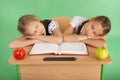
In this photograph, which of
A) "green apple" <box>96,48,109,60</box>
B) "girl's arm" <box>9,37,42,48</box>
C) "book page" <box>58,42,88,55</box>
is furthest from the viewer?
"girl's arm" <box>9,37,42,48</box>

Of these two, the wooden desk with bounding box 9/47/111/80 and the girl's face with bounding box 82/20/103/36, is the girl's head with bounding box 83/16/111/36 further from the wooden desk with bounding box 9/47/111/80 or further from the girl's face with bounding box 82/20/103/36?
the wooden desk with bounding box 9/47/111/80

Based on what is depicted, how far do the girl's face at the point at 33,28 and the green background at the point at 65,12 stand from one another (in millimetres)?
876

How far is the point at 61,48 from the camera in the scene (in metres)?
1.47

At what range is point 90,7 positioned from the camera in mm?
2533

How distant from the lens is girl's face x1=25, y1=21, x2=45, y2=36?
1655 mm

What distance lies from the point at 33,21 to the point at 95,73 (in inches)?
22.8

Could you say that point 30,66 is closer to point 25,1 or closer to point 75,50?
point 75,50

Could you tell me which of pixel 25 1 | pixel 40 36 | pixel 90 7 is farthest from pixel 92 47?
pixel 25 1

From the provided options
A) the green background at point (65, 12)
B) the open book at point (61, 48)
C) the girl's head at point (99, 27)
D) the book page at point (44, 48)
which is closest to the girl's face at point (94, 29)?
the girl's head at point (99, 27)

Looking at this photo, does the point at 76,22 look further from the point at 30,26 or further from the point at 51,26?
the point at 30,26

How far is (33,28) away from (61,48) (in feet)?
0.99

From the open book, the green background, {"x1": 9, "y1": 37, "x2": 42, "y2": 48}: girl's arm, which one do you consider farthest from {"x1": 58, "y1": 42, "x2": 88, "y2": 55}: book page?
the green background

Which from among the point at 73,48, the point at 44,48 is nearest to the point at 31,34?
the point at 44,48

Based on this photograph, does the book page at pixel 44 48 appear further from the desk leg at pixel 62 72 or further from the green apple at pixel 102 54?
the green apple at pixel 102 54
